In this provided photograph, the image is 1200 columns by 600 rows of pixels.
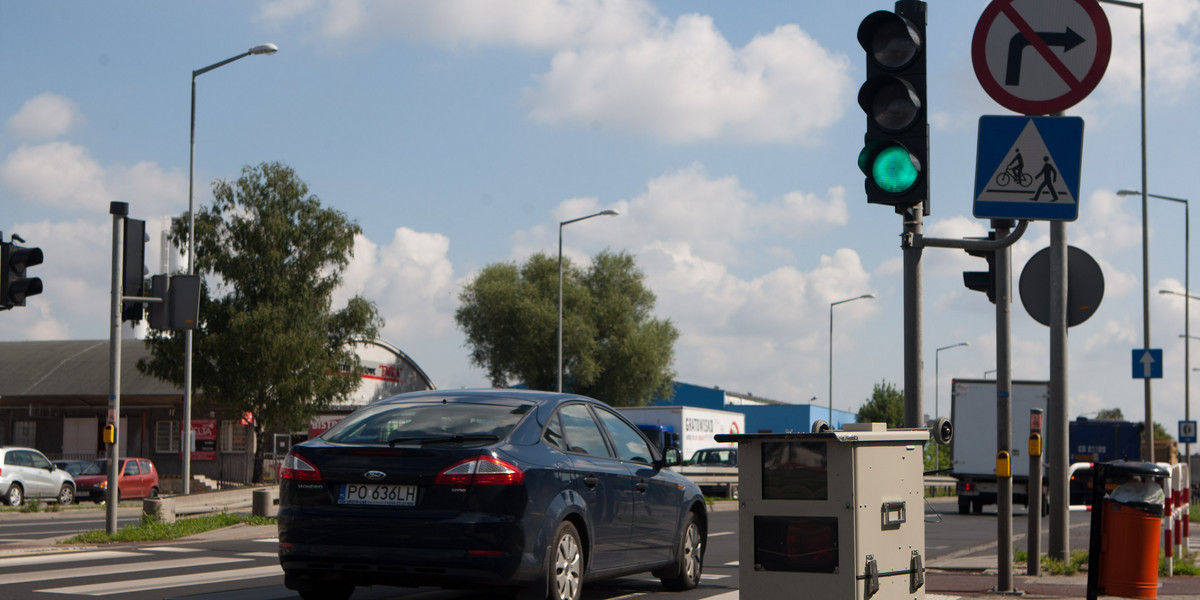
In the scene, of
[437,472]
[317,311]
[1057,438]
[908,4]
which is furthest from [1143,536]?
[317,311]

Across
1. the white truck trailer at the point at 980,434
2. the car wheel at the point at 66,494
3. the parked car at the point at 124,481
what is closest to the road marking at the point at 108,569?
the white truck trailer at the point at 980,434

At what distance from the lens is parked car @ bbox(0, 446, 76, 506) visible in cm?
3406

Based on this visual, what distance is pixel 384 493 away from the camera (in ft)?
26.2

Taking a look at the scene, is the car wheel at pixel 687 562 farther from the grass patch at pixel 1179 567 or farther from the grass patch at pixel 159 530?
the grass patch at pixel 159 530

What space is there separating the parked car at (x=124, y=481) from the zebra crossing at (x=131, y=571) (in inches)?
1084

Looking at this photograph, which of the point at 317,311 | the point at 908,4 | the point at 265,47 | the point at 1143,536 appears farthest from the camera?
the point at 317,311

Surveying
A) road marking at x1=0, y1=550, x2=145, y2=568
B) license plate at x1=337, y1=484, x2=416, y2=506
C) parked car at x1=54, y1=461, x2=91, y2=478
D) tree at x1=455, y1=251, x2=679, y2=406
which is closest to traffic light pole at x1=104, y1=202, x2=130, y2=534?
road marking at x1=0, y1=550, x2=145, y2=568

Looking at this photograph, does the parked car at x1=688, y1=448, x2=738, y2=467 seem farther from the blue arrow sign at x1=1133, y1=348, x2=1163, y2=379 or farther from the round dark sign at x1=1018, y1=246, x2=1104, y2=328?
the round dark sign at x1=1018, y1=246, x2=1104, y2=328

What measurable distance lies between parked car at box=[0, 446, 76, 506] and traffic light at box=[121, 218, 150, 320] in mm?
19737

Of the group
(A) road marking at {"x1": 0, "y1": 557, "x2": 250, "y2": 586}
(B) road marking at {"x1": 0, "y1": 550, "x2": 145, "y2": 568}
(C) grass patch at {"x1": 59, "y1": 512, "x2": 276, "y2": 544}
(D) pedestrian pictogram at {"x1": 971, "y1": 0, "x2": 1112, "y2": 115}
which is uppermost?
(D) pedestrian pictogram at {"x1": 971, "y1": 0, "x2": 1112, "y2": 115}

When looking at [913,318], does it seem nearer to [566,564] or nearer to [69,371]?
[566,564]

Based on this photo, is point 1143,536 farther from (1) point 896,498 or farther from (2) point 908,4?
(2) point 908,4

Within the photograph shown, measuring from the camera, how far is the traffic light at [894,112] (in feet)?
24.6

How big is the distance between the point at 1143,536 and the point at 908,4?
4701mm
